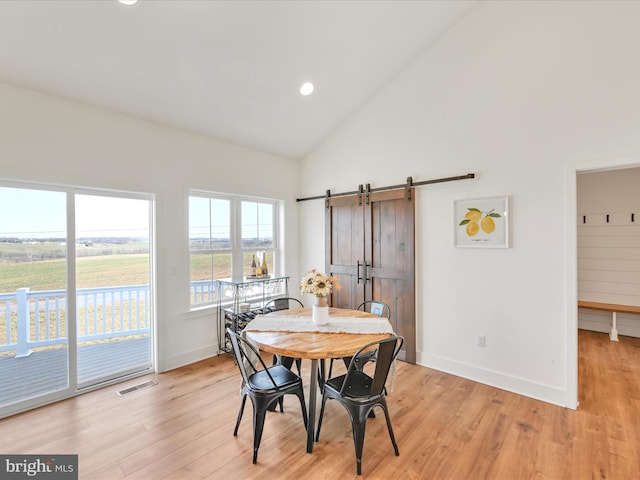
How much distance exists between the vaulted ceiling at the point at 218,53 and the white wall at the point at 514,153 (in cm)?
63

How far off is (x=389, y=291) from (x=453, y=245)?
101cm

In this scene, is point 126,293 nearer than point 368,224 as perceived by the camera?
Yes

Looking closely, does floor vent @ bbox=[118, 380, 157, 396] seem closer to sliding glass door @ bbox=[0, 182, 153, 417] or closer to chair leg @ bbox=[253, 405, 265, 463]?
sliding glass door @ bbox=[0, 182, 153, 417]

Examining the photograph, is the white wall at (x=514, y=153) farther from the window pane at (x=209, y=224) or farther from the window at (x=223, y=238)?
the window pane at (x=209, y=224)

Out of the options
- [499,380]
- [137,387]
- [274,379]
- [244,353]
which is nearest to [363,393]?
[274,379]

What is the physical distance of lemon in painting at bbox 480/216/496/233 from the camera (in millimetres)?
3223

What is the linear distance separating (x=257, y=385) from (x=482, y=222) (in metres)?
2.76

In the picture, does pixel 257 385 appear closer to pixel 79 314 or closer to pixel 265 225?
pixel 79 314

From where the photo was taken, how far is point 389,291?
13.2 feet

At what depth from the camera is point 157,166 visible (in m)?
3.49

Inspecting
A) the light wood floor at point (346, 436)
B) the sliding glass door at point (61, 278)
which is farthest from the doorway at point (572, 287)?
the sliding glass door at point (61, 278)

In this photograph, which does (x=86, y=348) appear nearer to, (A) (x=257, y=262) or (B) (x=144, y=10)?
(A) (x=257, y=262)

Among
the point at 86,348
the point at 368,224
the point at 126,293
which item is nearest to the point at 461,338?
the point at 368,224

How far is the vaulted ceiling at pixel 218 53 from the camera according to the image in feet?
7.69
